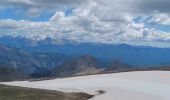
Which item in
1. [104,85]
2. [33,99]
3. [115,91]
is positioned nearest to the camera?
[33,99]

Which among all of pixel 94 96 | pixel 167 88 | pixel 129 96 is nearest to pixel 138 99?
pixel 129 96

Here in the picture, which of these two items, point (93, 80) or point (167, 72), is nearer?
point (93, 80)

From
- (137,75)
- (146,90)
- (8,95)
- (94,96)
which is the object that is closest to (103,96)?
(94,96)

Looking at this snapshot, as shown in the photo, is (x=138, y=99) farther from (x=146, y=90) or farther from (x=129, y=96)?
(x=146, y=90)

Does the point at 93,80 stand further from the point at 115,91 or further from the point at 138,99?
the point at 138,99

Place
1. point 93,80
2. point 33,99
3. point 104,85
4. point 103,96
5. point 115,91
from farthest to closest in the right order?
point 93,80 < point 104,85 < point 115,91 < point 103,96 < point 33,99

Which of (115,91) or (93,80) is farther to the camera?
(93,80)
